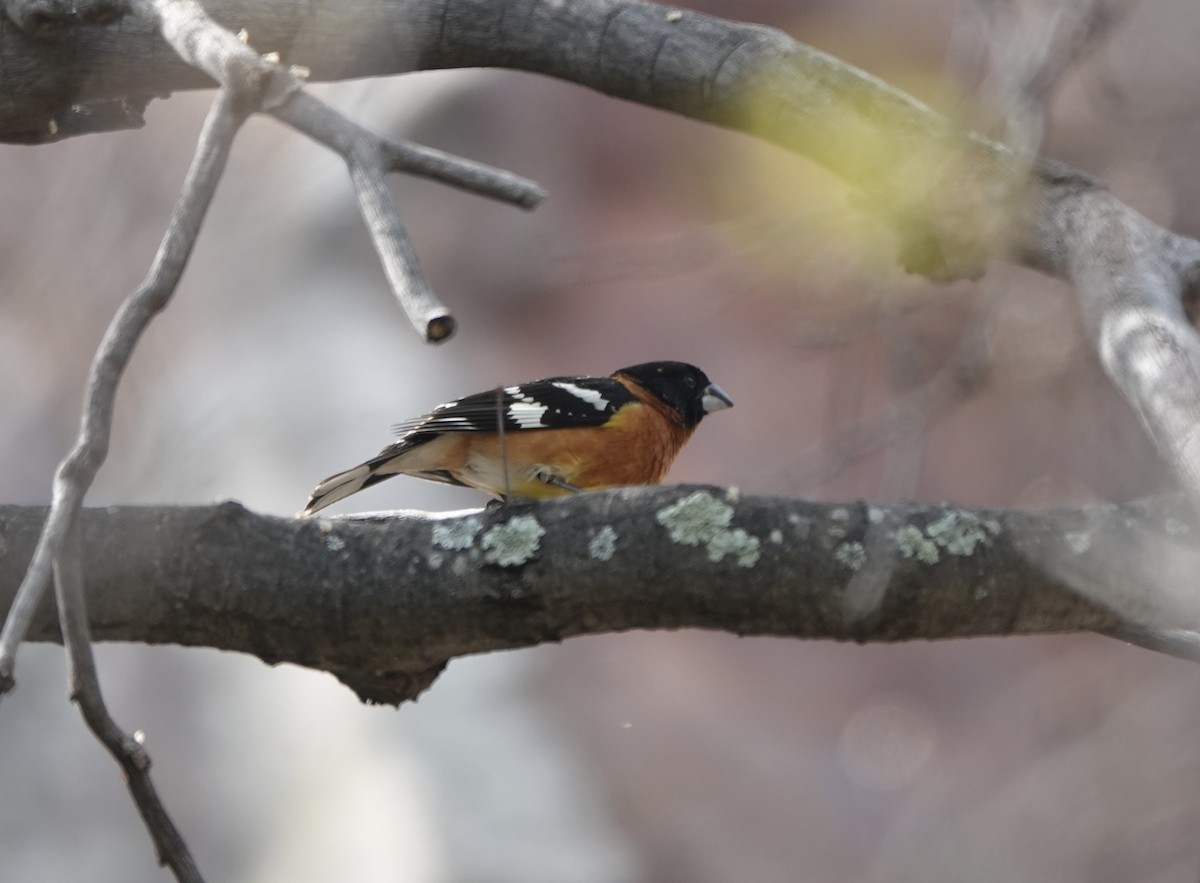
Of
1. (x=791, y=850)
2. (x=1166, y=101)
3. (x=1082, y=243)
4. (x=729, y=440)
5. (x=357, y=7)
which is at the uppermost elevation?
(x=357, y=7)

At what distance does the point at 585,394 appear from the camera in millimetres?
4477

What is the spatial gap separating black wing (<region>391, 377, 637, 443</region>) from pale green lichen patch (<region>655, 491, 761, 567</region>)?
5.46 feet

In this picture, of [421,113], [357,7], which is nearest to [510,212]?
[421,113]

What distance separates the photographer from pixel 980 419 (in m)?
10.7

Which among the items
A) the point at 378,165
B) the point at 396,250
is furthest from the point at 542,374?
the point at 396,250

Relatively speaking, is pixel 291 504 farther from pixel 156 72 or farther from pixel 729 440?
pixel 156 72

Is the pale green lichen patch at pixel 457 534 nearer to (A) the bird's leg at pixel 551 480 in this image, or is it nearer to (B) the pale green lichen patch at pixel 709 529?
(B) the pale green lichen patch at pixel 709 529

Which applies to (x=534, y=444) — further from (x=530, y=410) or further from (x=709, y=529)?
(x=709, y=529)

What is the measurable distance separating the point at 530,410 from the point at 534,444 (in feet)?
0.38

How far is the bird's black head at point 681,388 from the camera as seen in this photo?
4883 millimetres

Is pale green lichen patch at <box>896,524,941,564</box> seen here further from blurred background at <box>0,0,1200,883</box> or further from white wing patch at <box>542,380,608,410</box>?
blurred background at <box>0,0,1200,883</box>

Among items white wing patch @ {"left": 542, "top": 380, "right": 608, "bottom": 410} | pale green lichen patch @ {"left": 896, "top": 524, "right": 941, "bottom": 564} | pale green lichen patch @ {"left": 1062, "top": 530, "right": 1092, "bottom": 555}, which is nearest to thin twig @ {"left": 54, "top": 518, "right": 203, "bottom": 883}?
pale green lichen patch @ {"left": 896, "top": 524, "right": 941, "bottom": 564}

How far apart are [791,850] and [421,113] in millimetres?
6609

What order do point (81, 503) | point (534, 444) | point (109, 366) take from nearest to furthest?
point (81, 503)
point (109, 366)
point (534, 444)
